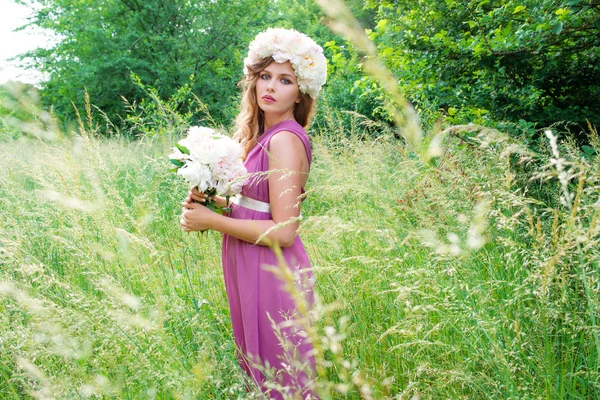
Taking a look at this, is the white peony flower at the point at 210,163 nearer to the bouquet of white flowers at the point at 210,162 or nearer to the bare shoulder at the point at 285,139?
the bouquet of white flowers at the point at 210,162

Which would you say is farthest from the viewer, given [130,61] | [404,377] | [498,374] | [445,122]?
[130,61]

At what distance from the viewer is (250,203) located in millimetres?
2062

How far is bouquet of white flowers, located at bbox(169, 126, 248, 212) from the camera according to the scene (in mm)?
1867

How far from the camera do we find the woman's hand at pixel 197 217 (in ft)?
6.40

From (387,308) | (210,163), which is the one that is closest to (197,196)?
(210,163)

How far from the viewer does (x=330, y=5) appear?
4.00 ft

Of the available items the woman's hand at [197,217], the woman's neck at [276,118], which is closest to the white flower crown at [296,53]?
the woman's neck at [276,118]

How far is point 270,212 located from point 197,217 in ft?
0.98

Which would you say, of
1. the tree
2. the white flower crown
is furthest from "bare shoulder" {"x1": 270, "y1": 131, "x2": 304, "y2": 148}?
the tree

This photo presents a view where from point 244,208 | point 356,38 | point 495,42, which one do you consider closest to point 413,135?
point 356,38

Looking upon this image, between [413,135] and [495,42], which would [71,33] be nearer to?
[495,42]

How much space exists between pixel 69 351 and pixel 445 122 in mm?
3199

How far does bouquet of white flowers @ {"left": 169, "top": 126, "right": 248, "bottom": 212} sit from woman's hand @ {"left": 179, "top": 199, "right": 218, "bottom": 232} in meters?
0.08

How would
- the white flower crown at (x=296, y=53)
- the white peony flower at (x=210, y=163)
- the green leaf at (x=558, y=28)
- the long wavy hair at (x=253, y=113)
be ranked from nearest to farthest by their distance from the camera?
the white peony flower at (x=210, y=163), the white flower crown at (x=296, y=53), the long wavy hair at (x=253, y=113), the green leaf at (x=558, y=28)
